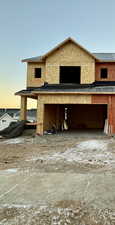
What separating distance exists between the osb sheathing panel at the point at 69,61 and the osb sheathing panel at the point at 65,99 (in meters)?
2.49

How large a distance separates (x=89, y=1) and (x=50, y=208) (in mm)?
17367

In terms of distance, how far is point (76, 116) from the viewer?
1859 centimetres

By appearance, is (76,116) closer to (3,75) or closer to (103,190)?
(3,75)

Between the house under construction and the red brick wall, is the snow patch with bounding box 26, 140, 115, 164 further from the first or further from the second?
the red brick wall

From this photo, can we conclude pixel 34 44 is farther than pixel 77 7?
Yes

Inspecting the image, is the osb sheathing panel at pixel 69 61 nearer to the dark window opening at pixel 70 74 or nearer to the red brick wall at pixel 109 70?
the dark window opening at pixel 70 74

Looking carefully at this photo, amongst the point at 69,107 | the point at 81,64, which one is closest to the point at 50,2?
the point at 81,64

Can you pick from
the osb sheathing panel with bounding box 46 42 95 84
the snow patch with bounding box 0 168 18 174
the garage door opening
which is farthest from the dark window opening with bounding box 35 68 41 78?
the snow patch with bounding box 0 168 18 174

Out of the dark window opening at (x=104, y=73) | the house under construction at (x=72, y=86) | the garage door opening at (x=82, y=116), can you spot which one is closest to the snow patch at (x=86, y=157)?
the house under construction at (x=72, y=86)

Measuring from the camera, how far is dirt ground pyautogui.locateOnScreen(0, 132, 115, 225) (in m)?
2.72

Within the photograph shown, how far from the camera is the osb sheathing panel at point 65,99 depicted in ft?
41.1

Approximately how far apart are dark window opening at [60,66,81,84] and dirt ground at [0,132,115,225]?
10.3 metres

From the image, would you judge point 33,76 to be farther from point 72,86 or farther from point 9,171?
point 9,171

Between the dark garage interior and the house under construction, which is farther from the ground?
the house under construction
